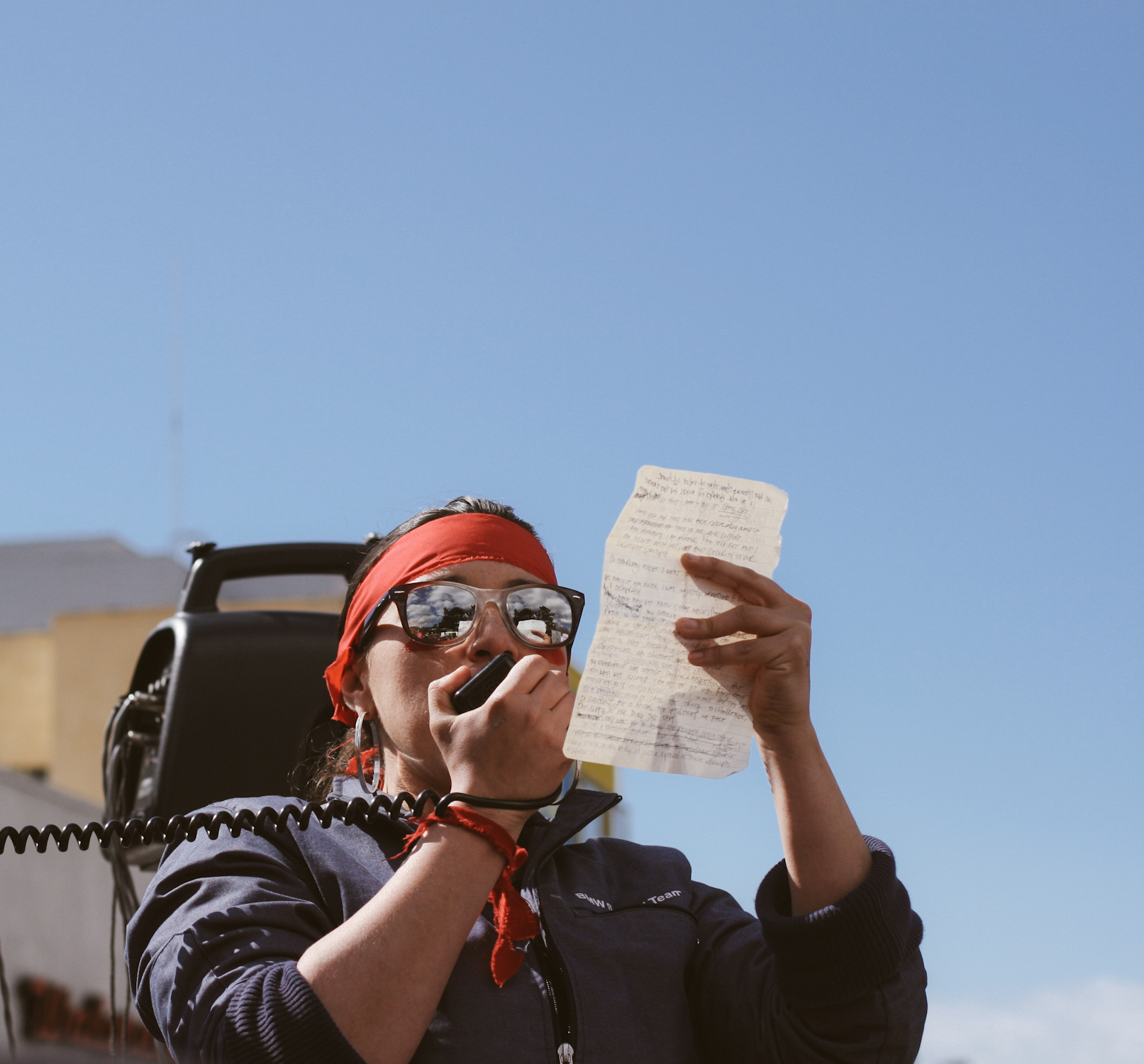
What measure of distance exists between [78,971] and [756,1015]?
7.70 meters

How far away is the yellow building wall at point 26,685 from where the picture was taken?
2509 cm

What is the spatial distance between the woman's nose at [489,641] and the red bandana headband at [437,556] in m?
0.16

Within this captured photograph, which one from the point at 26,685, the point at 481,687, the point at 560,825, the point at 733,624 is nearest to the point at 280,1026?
the point at 481,687

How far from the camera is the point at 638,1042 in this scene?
1930mm

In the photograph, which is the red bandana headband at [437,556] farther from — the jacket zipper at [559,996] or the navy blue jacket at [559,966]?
the jacket zipper at [559,996]

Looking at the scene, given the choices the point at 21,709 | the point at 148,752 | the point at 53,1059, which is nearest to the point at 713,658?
the point at 53,1059

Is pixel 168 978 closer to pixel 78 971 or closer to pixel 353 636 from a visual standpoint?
pixel 353 636

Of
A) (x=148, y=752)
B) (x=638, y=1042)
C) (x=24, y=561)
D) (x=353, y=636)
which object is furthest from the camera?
(x=24, y=561)

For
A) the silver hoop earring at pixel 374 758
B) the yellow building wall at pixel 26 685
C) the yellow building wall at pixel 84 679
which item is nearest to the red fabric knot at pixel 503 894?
the silver hoop earring at pixel 374 758

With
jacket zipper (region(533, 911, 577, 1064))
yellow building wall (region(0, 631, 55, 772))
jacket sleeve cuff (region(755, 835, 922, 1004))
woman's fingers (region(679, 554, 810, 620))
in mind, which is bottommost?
yellow building wall (region(0, 631, 55, 772))

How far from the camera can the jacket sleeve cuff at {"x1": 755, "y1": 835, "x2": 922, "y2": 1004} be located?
1.88 metres

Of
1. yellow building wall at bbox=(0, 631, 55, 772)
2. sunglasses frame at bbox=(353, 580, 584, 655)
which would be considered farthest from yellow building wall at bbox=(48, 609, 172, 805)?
sunglasses frame at bbox=(353, 580, 584, 655)

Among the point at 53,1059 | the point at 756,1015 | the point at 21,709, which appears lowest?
the point at 21,709

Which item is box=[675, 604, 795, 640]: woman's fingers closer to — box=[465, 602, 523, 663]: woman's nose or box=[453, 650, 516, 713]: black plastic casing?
box=[453, 650, 516, 713]: black plastic casing
